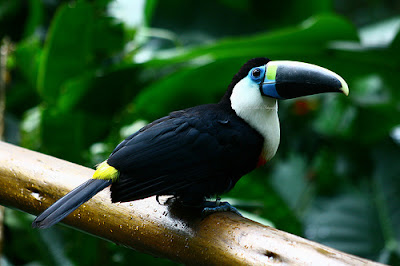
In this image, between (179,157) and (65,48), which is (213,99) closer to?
(65,48)

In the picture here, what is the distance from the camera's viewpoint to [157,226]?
4.18 feet

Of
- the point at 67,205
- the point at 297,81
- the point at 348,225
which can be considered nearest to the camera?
the point at 67,205

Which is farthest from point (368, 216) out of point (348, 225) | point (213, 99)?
point (213, 99)

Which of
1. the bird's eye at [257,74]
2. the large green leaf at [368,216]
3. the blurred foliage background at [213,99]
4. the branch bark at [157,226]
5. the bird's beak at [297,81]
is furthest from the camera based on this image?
the large green leaf at [368,216]

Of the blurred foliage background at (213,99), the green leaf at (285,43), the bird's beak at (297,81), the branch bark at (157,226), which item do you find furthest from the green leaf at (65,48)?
the bird's beak at (297,81)

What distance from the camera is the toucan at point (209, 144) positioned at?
1.23m

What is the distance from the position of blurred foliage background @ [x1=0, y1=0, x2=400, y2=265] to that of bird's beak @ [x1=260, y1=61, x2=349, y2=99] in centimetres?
76

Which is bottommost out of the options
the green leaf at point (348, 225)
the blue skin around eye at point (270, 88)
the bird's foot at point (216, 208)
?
the green leaf at point (348, 225)

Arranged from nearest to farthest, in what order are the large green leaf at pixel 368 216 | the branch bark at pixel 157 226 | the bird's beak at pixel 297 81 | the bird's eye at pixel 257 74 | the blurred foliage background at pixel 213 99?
the branch bark at pixel 157 226
the bird's beak at pixel 297 81
the bird's eye at pixel 257 74
the blurred foliage background at pixel 213 99
the large green leaf at pixel 368 216

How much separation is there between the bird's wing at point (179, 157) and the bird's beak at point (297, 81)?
137 millimetres

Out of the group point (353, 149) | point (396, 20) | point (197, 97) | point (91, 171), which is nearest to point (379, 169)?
point (353, 149)

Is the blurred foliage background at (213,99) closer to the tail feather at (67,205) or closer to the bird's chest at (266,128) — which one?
the bird's chest at (266,128)

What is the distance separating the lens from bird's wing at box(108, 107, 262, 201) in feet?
4.07

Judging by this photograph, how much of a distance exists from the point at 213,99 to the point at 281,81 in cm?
160
